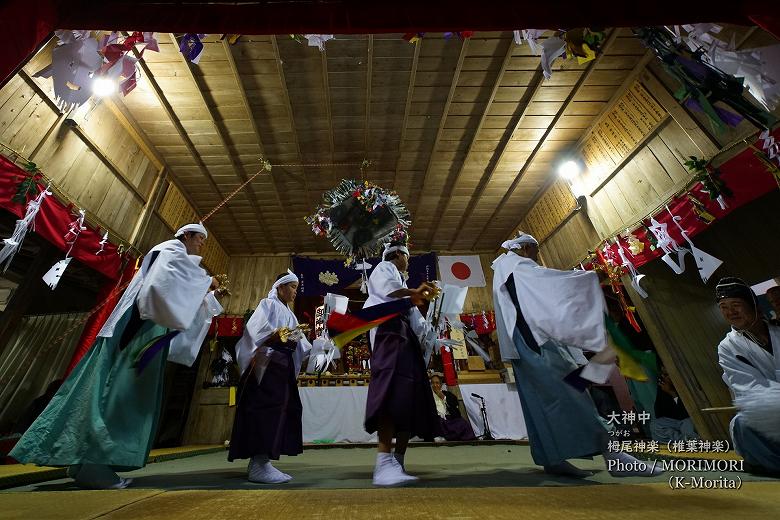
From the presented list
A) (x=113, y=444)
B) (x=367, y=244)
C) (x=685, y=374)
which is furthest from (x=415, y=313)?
(x=685, y=374)

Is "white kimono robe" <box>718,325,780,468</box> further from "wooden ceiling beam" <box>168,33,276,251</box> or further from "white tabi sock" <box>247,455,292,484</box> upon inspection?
"wooden ceiling beam" <box>168,33,276,251</box>

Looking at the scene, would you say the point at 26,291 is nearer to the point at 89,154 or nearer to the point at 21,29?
the point at 89,154

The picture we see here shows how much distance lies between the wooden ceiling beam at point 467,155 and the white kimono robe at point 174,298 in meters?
4.60

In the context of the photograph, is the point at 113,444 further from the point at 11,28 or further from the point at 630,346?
the point at 630,346

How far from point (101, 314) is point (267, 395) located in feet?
11.1

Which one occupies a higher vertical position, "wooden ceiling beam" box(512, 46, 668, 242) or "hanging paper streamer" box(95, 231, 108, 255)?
"wooden ceiling beam" box(512, 46, 668, 242)

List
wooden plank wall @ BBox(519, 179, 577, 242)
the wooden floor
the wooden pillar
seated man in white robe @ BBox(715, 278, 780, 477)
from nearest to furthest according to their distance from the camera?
1. the wooden floor
2. seated man in white robe @ BBox(715, 278, 780, 477)
3. the wooden pillar
4. wooden plank wall @ BBox(519, 179, 577, 242)

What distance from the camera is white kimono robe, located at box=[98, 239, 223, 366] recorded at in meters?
2.28

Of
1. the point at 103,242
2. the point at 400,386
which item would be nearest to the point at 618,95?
the point at 400,386

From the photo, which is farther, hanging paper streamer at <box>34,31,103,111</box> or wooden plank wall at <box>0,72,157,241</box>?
wooden plank wall at <box>0,72,157,241</box>

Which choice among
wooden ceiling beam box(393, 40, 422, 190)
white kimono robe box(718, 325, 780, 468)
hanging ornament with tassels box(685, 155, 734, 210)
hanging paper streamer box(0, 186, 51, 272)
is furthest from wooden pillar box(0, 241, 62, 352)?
hanging ornament with tassels box(685, 155, 734, 210)

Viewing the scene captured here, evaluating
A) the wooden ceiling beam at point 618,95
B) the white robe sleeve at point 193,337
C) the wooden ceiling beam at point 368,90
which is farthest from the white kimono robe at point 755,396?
the wooden ceiling beam at point 368,90

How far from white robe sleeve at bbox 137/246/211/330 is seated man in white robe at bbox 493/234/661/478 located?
2347 mm

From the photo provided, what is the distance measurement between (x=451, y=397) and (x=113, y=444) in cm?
587
